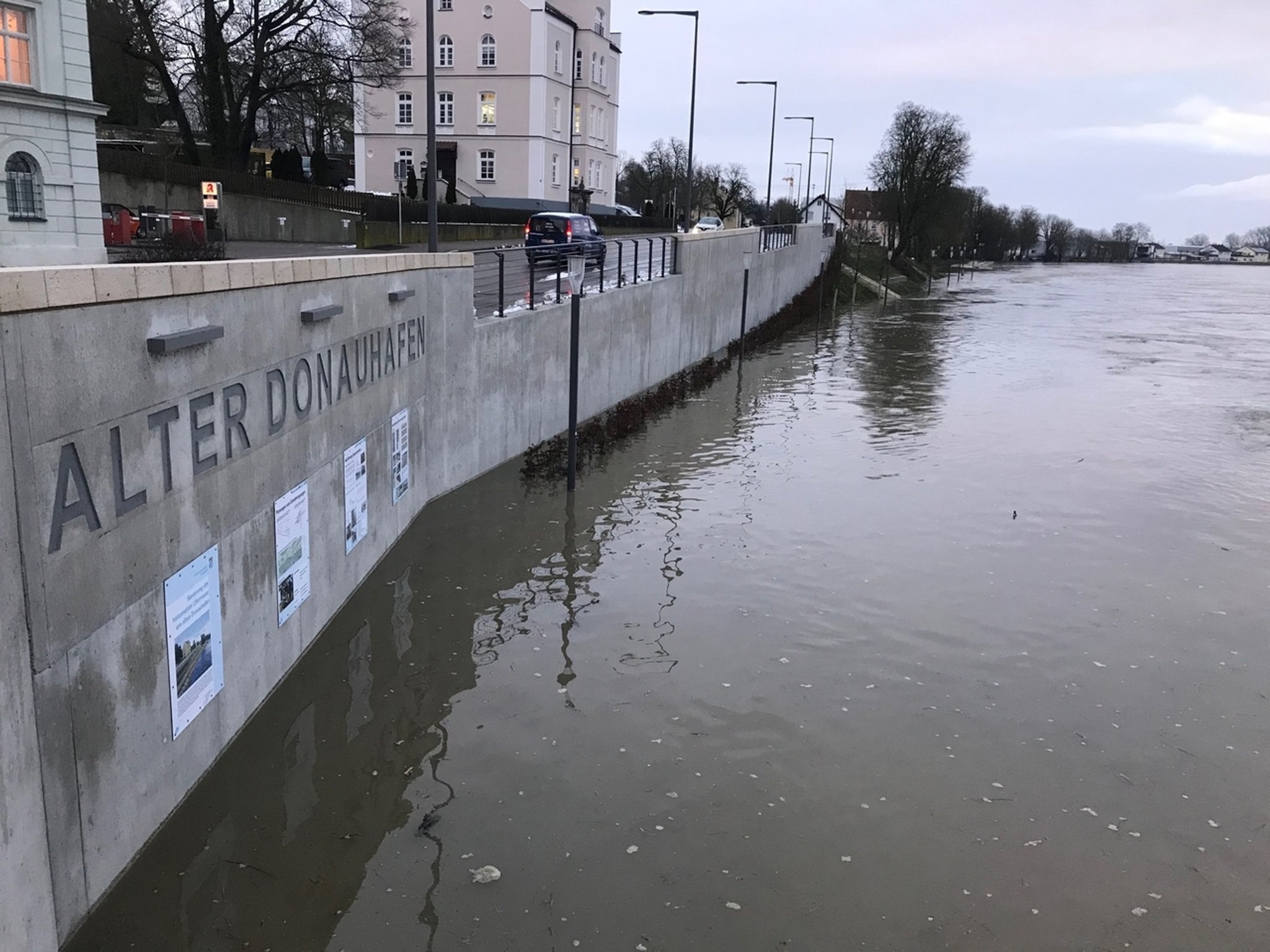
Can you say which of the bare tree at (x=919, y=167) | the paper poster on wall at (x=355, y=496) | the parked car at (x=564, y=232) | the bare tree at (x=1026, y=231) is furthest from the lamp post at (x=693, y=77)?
the bare tree at (x=1026, y=231)

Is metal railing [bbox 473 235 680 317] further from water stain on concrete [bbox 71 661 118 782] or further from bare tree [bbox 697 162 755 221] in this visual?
bare tree [bbox 697 162 755 221]

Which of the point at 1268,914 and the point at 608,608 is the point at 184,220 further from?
the point at 1268,914

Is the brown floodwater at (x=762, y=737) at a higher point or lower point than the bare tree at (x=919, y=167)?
lower

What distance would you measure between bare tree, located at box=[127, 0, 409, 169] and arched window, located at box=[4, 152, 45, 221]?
44.0 ft

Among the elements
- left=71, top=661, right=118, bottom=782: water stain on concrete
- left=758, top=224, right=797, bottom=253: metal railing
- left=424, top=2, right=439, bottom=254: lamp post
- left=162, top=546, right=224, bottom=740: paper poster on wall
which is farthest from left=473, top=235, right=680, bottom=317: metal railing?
left=758, top=224, right=797, bottom=253: metal railing

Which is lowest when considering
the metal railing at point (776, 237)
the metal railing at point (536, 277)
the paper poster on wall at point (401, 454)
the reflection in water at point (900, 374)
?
the reflection in water at point (900, 374)

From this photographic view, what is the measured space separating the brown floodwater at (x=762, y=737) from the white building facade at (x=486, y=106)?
173 feet

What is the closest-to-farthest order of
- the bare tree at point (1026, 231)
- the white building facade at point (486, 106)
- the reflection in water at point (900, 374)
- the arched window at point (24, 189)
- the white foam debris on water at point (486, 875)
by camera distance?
the white foam debris on water at point (486, 875) < the reflection in water at point (900, 374) < the arched window at point (24, 189) < the white building facade at point (486, 106) < the bare tree at point (1026, 231)

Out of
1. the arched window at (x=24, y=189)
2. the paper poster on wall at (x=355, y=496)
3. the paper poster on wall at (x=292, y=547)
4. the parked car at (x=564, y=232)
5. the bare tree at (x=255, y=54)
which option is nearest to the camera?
the paper poster on wall at (x=292, y=547)

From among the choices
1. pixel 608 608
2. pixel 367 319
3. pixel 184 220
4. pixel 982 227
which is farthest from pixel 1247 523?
pixel 982 227

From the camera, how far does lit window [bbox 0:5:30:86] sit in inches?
1038

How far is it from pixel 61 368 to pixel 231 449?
2.19 metres

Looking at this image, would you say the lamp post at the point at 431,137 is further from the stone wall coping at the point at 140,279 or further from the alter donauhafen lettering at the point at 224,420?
the stone wall coping at the point at 140,279

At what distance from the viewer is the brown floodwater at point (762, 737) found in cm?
611
